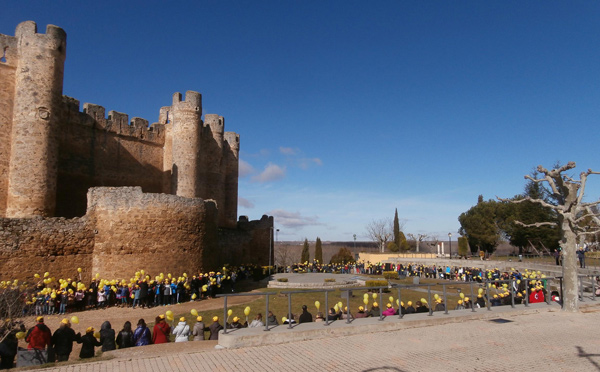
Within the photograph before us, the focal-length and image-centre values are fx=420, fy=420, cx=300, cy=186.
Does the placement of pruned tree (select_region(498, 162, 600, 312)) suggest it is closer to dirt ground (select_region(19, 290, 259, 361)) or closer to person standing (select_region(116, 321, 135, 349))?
person standing (select_region(116, 321, 135, 349))

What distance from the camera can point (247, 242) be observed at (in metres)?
35.7

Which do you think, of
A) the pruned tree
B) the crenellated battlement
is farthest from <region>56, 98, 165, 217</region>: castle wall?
the pruned tree

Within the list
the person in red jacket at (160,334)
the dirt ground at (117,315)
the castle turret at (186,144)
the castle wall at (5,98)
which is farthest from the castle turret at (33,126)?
the person in red jacket at (160,334)

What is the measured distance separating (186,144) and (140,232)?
11936 mm

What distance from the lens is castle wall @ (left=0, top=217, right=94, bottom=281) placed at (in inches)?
693

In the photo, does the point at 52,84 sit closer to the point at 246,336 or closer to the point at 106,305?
the point at 106,305

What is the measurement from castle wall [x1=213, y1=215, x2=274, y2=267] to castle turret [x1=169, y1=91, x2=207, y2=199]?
4.99m

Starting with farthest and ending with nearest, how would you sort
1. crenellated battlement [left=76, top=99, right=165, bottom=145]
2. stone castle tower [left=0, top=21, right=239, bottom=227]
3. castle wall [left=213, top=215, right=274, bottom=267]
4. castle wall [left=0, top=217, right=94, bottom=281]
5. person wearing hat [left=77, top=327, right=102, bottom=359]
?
castle wall [left=213, top=215, right=274, bottom=267] → crenellated battlement [left=76, top=99, right=165, bottom=145] → stone castle tower [left=0, top=21, right=239, bottom=227] → castle wall [left=0, top=217, right=94, bottom=281] → person wearing hat [left=77, top=327, right=102, bottom=359]

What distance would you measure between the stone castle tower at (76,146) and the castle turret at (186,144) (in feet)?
0.24

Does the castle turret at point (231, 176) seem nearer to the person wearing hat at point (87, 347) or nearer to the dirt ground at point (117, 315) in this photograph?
the dirt ground at point (117, 315)

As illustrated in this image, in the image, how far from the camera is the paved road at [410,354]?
22.9ft

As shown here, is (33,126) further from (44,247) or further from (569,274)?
(569,274)

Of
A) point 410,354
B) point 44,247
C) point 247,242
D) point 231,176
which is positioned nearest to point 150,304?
point 44,247

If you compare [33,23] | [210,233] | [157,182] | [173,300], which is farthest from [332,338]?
[157,182]
